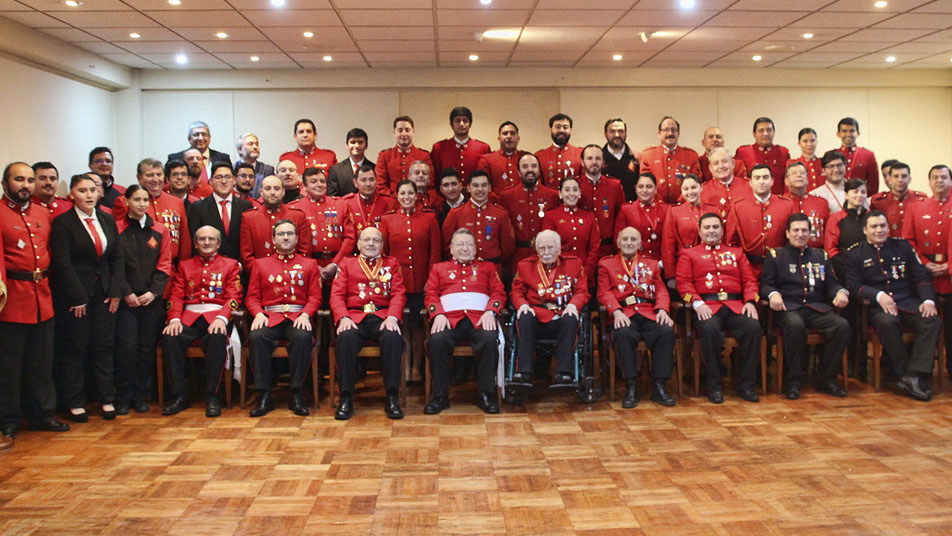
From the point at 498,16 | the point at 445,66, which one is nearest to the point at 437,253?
the point at 498,16

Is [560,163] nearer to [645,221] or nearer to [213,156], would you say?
[645,221]

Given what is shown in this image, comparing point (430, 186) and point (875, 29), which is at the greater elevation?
point (875, 29)

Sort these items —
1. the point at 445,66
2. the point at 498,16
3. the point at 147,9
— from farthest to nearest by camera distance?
the point at 445,66 < the point at 498,16 < the point at 147,9

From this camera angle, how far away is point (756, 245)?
5.38 m

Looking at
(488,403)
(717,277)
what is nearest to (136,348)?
(488,403)

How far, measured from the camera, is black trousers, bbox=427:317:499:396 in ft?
15.5

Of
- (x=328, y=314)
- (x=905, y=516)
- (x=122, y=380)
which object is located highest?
(x=328, y=314)

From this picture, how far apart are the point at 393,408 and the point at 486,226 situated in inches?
61.5

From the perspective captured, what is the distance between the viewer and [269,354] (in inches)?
188

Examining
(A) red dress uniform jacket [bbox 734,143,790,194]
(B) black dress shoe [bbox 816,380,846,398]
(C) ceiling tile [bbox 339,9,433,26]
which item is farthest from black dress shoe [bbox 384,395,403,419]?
(A) red dress uniform jacket [bbox 734,143,790,194]

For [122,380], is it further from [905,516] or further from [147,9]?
[905,516]

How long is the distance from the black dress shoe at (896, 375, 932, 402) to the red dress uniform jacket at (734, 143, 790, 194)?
2420 millimetres

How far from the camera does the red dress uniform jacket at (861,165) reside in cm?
661

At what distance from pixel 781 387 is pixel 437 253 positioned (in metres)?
2.66
